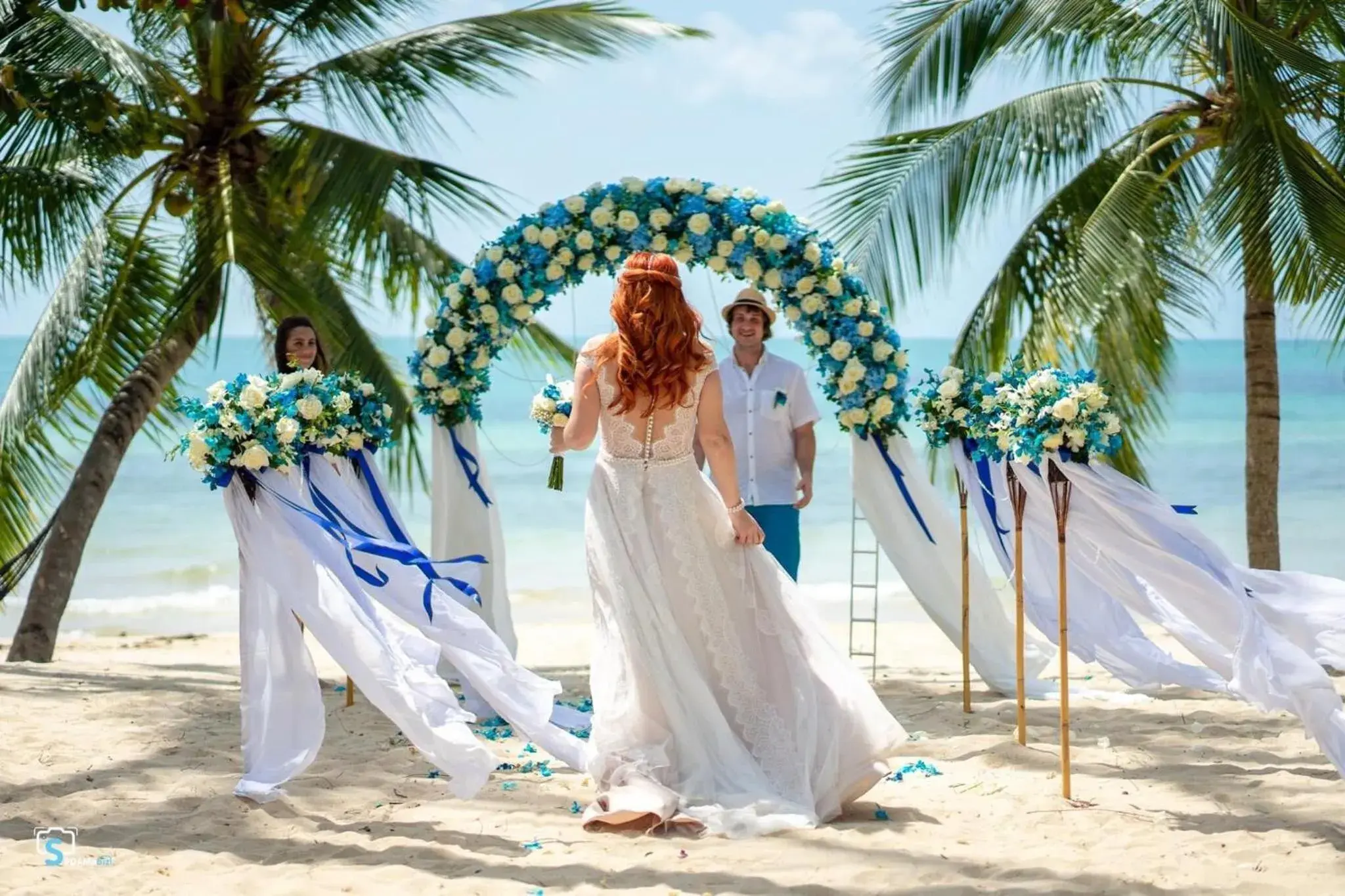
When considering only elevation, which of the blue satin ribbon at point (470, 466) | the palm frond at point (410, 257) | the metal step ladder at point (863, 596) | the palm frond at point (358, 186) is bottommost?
the metal step ladder at point (863, 596)

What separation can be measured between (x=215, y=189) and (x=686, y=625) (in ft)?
18.8

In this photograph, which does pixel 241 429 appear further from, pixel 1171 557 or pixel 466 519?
pixel 1171 557

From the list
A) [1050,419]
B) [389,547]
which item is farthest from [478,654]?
[1050,419]

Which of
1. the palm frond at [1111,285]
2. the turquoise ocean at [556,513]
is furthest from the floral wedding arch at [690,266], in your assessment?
the turquoise ocean at [556,513]

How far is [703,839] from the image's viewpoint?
4590mm

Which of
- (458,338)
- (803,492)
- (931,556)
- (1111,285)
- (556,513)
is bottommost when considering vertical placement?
(556,513)

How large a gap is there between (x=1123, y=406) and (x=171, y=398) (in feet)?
21.3

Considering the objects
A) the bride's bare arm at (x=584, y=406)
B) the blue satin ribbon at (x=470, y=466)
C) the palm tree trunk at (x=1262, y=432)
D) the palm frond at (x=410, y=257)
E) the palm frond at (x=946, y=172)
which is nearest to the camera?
the bride's bare arm at (x=584, y=406)

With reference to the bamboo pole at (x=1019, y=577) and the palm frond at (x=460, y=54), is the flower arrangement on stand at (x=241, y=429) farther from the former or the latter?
the palm frond at (x=460, y=54)

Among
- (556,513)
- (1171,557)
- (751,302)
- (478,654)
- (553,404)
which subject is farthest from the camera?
(556,513)

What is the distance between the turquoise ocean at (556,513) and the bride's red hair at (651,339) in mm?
5856

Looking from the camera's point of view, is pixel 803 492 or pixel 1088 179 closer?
pixel 803 492

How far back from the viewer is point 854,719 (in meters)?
4.88

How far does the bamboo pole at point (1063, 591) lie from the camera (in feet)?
16.6
